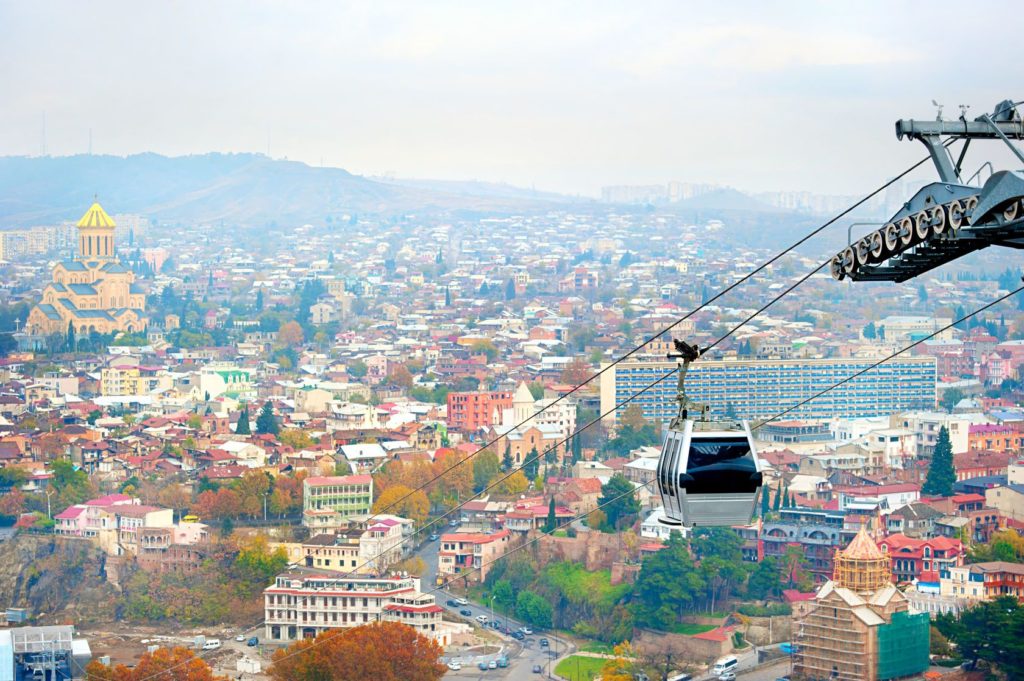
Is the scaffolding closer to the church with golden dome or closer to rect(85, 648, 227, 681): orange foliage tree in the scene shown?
rect(85, 648, 227, 681): orange foliage tree

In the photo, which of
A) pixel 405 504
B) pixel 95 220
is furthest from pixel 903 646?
pixel 95 220

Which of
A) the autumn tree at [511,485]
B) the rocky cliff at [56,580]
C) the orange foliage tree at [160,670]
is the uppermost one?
the autumn tree at [511,485]

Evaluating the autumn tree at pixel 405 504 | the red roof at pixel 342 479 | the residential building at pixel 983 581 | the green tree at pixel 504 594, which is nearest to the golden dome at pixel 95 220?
the red roof at pixel 342 479

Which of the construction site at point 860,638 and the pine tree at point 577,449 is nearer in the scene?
the construction site at point 860,638

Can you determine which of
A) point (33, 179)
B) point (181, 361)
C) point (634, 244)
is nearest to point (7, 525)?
point (181, 361)

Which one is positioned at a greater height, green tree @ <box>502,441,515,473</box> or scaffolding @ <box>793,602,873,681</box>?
green tree @ <box>502,441,515,473</box>

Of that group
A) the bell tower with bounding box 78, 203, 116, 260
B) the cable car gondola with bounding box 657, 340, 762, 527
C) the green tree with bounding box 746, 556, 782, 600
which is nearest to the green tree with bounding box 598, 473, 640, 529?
the green tree with bounding box 746, 556, 782, 600

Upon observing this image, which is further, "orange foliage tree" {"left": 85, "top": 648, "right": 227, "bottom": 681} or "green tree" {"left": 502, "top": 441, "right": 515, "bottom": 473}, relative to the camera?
"green tree" {"left": 502, "top": 441, "right": 515, "bottom": 473}

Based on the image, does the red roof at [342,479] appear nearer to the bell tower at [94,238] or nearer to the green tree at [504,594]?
the green tree at [504,594]
